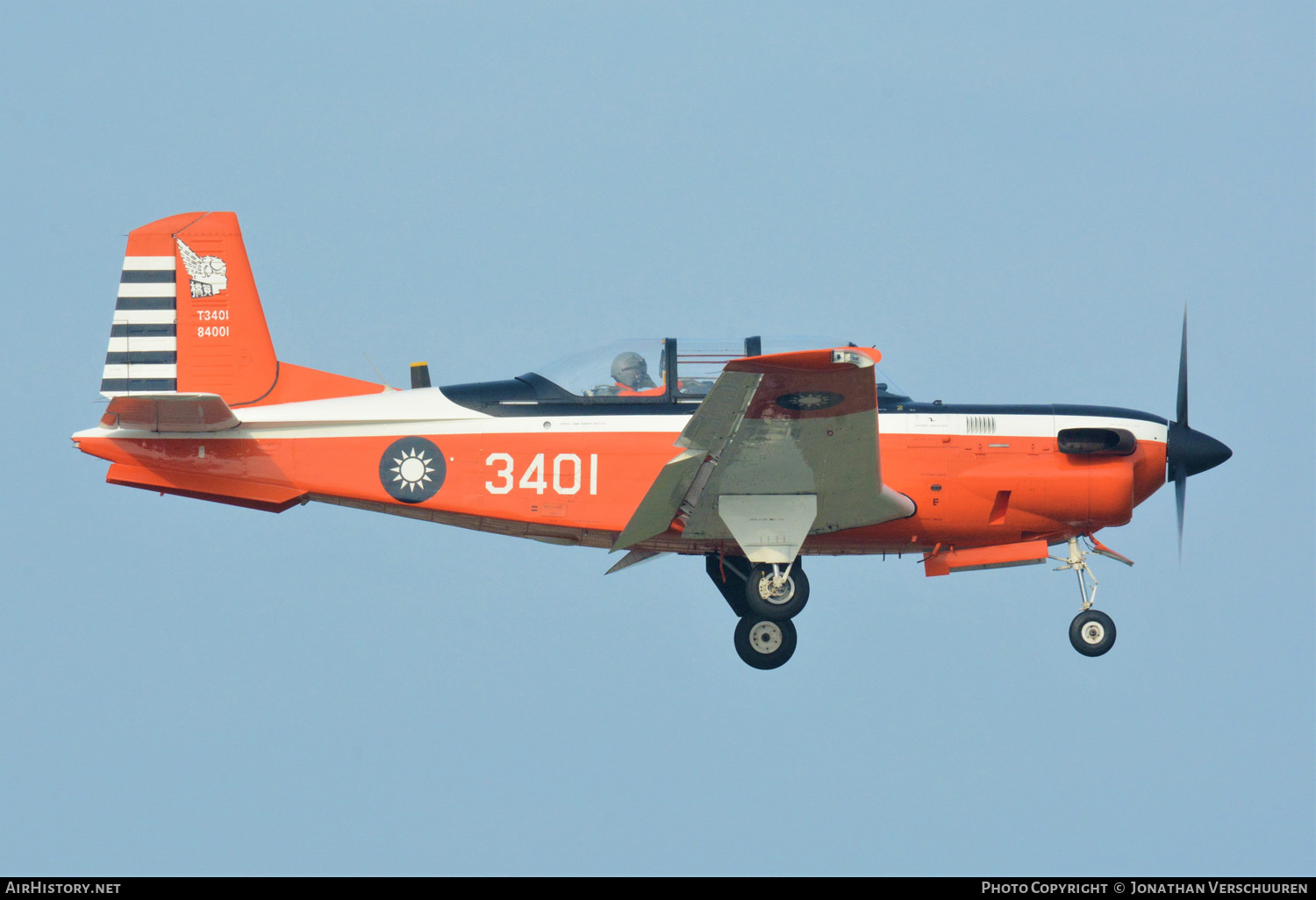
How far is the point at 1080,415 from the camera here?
15.7m

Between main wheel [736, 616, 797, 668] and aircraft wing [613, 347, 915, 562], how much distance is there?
119cm

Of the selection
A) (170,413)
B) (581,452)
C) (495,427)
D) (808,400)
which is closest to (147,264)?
(170,413)

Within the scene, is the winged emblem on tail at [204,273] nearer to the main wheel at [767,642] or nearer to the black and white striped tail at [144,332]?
the black and white striped tail at [144,332]

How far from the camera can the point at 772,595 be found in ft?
50.0

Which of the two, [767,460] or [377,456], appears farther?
[377,456]

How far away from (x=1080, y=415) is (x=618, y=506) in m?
5.05

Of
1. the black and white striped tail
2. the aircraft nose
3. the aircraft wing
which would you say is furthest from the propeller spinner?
the black and white striped tail

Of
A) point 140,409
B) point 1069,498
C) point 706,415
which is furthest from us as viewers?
point 1069,498

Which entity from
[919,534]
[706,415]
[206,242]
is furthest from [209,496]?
[919,534]

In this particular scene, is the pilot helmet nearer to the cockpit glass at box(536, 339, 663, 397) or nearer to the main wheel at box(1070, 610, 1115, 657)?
the cockpit glass at box(536, 339, 663, 397)

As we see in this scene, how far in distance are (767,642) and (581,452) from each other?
2918mm

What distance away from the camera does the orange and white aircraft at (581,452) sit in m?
15.1

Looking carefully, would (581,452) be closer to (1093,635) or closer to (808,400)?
(808,400)

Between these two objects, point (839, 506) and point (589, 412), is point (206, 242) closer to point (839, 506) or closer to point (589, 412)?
point (589, 412)
